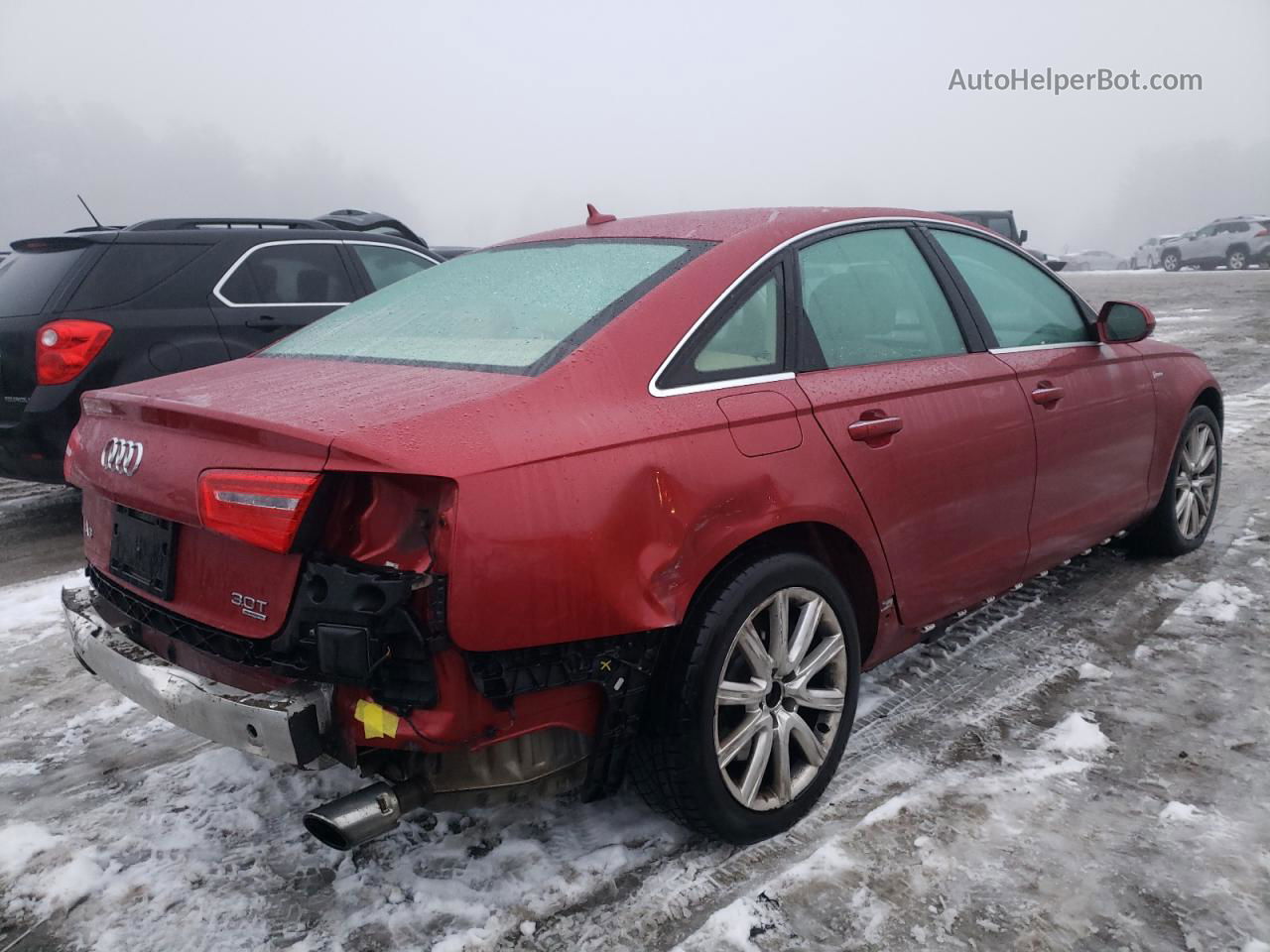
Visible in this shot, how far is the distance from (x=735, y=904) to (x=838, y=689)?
2.10 feet

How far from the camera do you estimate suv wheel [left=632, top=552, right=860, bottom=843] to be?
92.7 inches

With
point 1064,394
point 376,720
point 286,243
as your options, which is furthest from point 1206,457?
point 286,243

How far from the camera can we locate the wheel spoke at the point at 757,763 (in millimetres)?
2521

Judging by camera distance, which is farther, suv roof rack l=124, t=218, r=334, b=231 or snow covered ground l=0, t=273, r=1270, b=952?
suv roof rack l=124, t=218, r=334, b=231

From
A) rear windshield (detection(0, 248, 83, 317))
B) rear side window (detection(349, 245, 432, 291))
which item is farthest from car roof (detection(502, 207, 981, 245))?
rear side window (detection(349, 245, 432, 291))

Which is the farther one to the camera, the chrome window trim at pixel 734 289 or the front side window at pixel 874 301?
the front side window at pixel 874 301

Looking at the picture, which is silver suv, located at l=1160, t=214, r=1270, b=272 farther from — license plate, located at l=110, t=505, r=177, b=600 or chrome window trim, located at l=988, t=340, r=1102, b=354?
license plate, located at l=110, t=505, r=177, b=600

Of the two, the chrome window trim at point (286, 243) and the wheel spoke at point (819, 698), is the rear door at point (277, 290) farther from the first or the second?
the wheel spoke at point (819, 698)

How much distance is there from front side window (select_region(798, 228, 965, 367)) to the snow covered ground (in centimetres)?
117

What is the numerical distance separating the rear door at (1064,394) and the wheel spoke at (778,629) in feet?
4.53

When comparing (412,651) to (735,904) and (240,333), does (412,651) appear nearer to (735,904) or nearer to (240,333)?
(735,904)

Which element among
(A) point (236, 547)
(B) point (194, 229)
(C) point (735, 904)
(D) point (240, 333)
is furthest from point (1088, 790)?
(B) point (194, 229)

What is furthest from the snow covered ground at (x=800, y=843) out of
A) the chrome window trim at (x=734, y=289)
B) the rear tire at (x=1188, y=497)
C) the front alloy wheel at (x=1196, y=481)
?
the chrome window trim at (x=734, y=289)

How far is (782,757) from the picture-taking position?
2.58 metres
